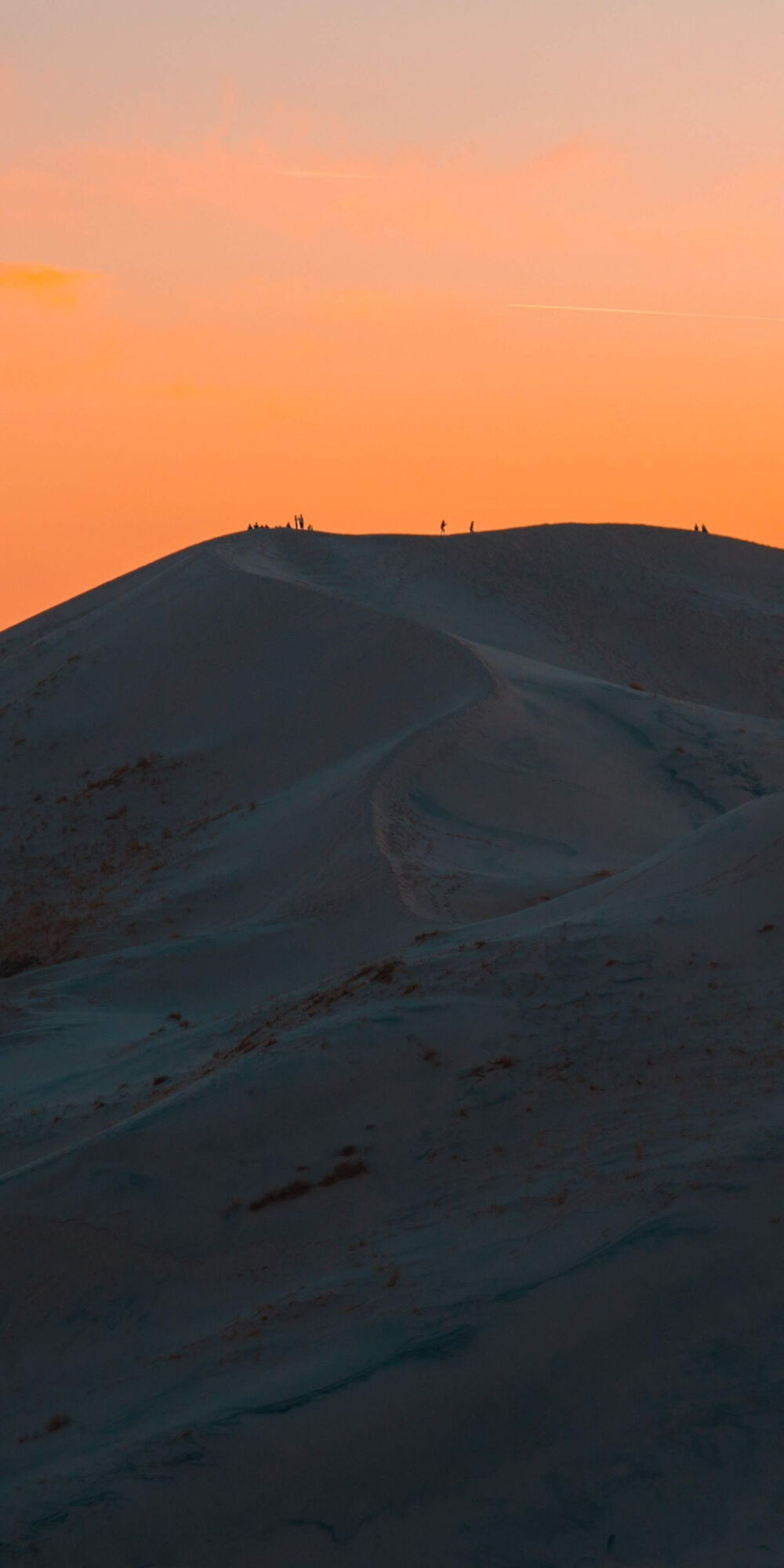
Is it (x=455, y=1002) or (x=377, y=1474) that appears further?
(x=455, y=1002)

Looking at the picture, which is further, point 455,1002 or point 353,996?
point 353,996

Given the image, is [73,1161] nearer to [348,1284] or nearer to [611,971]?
[348,1284]

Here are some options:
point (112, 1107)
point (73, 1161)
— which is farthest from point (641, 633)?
point (73, 1161)

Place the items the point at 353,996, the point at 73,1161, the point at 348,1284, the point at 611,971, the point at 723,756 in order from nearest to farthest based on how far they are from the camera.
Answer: the point at 348,1284, the point at 73,1161, the point at 611,971, the point at 353,996, the point at 723,756

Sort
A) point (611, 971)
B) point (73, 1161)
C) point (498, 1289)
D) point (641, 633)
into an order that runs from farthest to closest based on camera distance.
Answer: point (641, 633) → point (611, 971) → point (73, 1161) → point (498, 1289)

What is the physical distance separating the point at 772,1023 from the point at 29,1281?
3.26 meters

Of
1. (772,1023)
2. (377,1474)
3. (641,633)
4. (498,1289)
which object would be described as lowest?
(377,1474)

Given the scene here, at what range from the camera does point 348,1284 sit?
17.0 feet

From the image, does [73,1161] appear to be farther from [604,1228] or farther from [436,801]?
[436,801]

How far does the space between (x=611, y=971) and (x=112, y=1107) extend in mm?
3161

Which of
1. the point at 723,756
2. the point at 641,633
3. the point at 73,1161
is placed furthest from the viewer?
the point at 641,633

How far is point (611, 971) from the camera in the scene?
6652 mm

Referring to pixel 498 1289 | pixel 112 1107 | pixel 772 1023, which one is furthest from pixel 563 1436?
pixel 112 1107

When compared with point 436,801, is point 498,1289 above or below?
below
